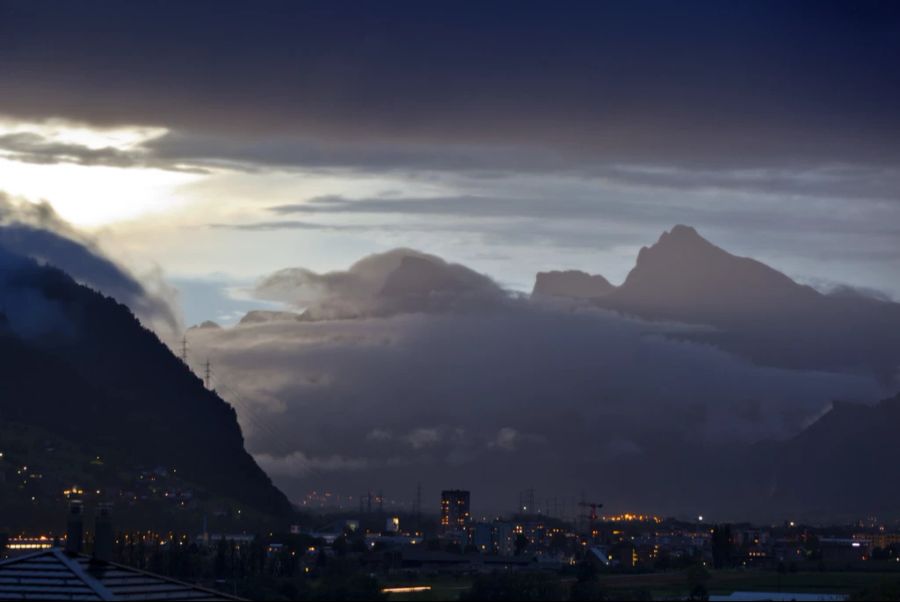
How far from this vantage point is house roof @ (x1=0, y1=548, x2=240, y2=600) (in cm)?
7262

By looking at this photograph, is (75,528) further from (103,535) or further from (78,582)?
(78,582)

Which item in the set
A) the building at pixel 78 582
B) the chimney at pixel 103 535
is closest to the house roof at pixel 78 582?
the building at pixel 78 582

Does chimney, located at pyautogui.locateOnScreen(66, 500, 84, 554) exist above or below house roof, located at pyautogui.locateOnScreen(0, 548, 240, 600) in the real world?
above

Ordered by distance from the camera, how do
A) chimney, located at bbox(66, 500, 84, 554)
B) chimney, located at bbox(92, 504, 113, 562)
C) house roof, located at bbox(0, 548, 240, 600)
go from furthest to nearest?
chimney, located at bbox(66, 500, 84, 554) → chimney, located at bbox(92, 504, 113, 562) → house roof, located at bbox(0, 548, 240, 600)

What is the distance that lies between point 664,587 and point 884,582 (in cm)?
3537

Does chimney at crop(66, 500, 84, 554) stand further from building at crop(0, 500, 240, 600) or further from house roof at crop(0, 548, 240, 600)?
house roof at crop(0, 548, 240, 600)

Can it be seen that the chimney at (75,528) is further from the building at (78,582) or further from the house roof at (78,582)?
the house roof at (78,582)

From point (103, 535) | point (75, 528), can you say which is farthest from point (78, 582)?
point (75, 528)

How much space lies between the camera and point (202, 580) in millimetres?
193750

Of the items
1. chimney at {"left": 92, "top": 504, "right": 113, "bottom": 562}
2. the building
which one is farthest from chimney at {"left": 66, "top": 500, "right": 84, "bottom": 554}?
the building

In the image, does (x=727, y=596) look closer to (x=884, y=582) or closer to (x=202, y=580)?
(x=884, y=582)

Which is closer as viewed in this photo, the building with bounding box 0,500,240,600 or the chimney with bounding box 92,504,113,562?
the building with bounding box 0,500,240,600

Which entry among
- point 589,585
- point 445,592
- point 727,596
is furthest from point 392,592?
point 727,596

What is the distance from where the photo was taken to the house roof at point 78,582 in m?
72.6
